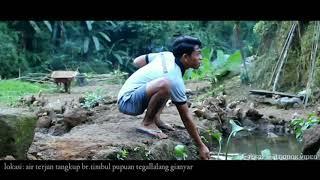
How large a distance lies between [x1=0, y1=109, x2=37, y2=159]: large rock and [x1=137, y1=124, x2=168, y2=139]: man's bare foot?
0.82m

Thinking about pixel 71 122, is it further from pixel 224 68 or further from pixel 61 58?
pixel 224 68

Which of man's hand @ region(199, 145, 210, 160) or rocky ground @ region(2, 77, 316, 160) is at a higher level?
rocky ground @ region(2, 77, 316, 160)

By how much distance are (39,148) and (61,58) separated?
1.01 m

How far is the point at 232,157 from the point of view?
11.0ft

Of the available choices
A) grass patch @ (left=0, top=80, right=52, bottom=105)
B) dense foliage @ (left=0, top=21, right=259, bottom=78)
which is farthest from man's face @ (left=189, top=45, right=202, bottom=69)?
grass patch @ (left=0, top=80, right=52, bottom=105)

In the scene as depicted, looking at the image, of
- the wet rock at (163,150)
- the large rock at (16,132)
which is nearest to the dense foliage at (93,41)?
the wet rock at (163,150)

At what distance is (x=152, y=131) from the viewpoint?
3.43 m

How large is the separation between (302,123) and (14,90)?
2190 millimetres

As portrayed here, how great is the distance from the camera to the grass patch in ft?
12.0

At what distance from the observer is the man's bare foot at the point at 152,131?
341cm

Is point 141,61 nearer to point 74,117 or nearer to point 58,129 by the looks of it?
point 74,117

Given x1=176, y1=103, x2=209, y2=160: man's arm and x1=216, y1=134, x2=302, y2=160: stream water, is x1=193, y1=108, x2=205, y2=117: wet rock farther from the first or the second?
x1=176, y1=103, x2=209, y2=160: man's arm

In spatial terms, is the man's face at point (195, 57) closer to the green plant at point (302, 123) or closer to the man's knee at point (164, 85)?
the man's knee at point (164, 85)
